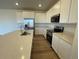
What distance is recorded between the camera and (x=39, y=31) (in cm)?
896

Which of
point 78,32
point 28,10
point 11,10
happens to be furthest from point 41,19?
point 78,32

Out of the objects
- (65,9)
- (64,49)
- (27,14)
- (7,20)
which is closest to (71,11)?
(65,9)

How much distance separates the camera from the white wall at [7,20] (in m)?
8.68

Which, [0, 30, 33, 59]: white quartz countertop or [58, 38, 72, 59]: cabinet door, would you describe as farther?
[58, 38, 72, 59]: cabinet door

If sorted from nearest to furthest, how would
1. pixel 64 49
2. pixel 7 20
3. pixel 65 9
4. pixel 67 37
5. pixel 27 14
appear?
pixel 64 49 → pixel 67 37 → pixel 65 9 → pixel 27 14 → pixel 7 20

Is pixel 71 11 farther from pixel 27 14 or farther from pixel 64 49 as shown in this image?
pixel 27 14

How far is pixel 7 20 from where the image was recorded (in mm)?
8727

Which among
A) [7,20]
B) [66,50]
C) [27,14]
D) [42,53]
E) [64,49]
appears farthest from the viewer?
[7,20]

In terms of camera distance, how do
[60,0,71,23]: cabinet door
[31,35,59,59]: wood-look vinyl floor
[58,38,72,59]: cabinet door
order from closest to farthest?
1. [58,38,72,59]: cabinet door
2. [60,0,71,23]: cabinet door
3. [31,35,59,59]: wood-look vinyl floor

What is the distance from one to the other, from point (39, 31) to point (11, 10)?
3385 millimetres

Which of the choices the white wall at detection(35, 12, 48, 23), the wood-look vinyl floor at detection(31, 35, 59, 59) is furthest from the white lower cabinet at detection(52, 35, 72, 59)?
the white wall at detection(35, 12, 48, 23)

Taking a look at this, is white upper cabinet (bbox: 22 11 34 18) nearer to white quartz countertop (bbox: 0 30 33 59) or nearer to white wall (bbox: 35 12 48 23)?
white wall (bbox: 35 12 48 23)

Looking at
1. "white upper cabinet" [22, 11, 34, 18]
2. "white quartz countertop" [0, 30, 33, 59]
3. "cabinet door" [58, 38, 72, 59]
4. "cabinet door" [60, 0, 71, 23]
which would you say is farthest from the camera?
"white upper cabinet" [22, 11, 34, 18]

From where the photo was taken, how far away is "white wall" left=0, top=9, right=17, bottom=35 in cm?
868
